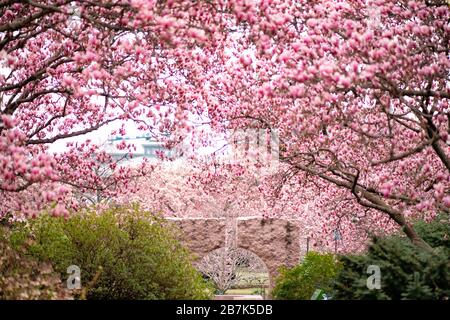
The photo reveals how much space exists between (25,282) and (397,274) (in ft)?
14.7

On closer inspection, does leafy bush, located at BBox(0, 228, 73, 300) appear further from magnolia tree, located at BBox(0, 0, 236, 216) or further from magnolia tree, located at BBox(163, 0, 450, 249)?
magnolia tree, located at BBox(163, 0, 450, 249)

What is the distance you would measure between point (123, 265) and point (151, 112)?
326 cm

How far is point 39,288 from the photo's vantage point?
381 inches

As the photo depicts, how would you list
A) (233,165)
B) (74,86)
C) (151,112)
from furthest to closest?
(233,165) < (151,112) < (74,86)

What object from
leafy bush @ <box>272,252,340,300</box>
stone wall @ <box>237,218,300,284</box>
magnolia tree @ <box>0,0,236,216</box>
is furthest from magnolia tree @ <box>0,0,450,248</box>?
stone wall @ <box>237,218,300,284</box>

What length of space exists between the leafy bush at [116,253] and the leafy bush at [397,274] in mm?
4187

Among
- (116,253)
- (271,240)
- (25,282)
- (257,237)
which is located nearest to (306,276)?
(116,253)

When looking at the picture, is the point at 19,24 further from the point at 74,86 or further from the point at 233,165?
the point at 233,165

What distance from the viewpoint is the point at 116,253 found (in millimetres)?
13172

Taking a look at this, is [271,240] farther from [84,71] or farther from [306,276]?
[84,71]

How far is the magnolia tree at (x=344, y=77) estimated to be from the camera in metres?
9.23

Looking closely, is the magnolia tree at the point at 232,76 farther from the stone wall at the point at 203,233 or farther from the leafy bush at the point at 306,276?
the stone wall at the point at 203,233

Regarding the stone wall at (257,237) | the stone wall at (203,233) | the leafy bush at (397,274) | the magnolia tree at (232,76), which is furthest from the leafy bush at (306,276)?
the leafy bush at (397,274)
